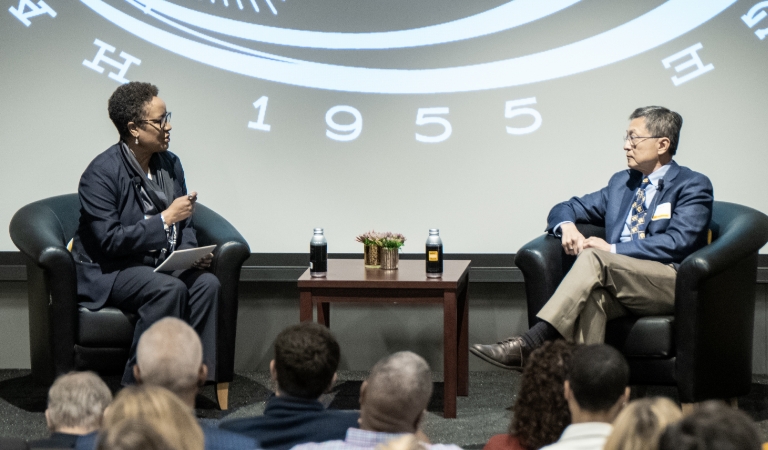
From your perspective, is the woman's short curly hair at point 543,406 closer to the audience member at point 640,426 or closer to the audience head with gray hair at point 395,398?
the audience head with gray hair at point 395,398

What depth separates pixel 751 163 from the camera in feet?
13.5

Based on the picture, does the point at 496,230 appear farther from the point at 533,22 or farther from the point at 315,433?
the point at 315,433

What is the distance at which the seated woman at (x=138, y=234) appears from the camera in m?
3.51

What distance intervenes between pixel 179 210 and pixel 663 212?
1886mm

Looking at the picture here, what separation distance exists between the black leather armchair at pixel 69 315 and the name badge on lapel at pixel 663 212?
1638mm

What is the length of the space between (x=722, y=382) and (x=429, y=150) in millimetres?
1640

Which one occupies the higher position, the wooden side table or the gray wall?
the wooden side table

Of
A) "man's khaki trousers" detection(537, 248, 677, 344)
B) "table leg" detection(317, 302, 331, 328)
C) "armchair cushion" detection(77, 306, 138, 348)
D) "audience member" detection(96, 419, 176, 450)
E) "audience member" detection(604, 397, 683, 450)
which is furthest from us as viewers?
"table leg" detection(317, 302, 331, 328)

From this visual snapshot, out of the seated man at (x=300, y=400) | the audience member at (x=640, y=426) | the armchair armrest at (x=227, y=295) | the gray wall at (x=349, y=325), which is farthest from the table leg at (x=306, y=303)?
the audience member at (x=640, y=426)

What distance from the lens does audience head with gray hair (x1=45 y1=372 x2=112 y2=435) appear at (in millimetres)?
1885

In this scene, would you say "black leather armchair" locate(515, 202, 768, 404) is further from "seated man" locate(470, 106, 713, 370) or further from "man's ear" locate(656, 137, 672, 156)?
"man's ear" locate(656, 137, 672, 156)

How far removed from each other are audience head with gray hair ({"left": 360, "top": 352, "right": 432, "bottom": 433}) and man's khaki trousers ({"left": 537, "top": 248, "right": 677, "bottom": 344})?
→ 158 centimetres

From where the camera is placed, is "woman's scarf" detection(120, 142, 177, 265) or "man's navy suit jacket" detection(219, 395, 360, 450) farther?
"woman's scarf" detection(120, 142, 177, 265)

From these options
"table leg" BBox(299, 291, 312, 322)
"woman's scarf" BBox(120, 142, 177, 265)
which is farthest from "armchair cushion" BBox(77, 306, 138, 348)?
"table leg" BBox(299, 291, 312, 322)
